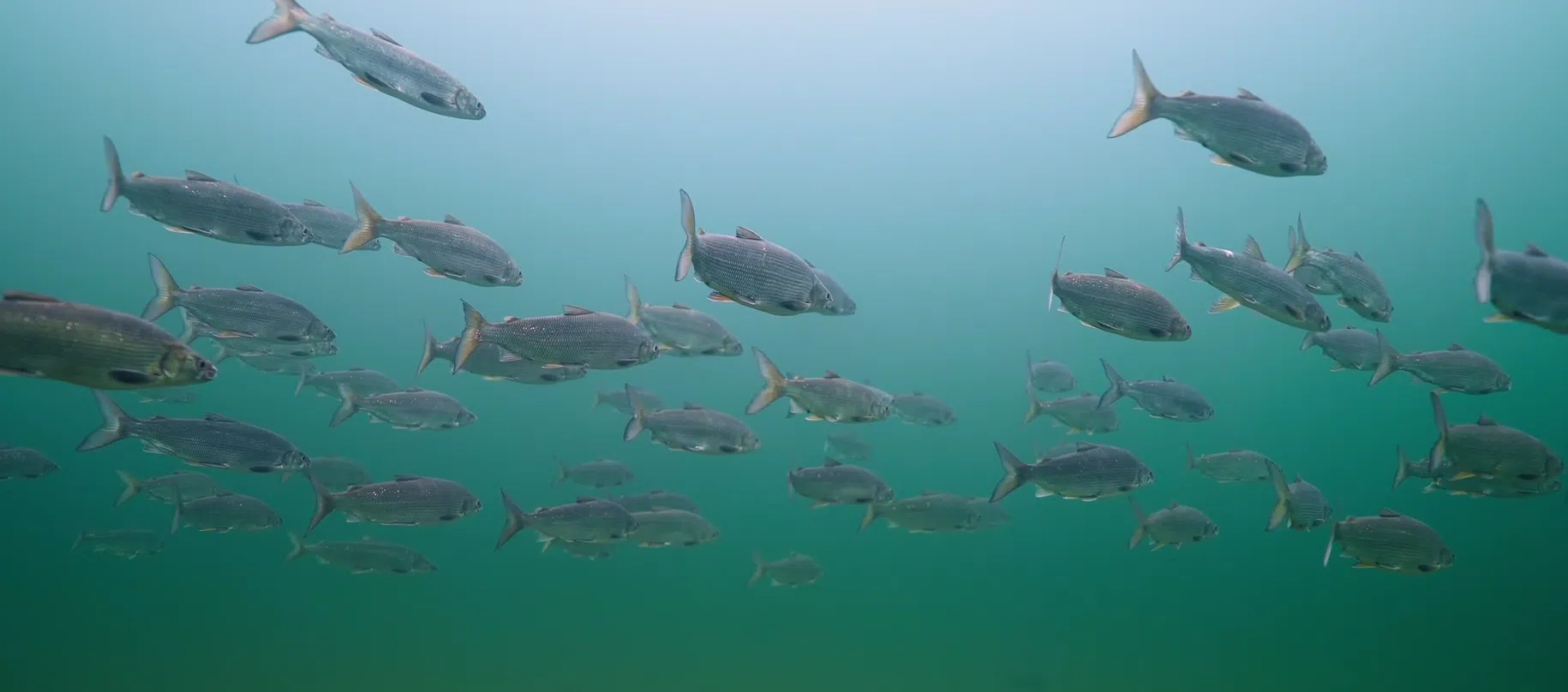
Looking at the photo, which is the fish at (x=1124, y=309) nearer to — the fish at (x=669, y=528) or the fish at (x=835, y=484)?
the fish at (x=835, y=484)

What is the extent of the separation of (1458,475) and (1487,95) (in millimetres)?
23480

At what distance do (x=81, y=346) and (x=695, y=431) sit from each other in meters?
3.53

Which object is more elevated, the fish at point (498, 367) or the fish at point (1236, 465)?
the fish at point (498, 367)

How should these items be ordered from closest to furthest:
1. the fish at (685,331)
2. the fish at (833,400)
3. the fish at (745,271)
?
the fish at (745,271) < the fish at (833,400) < the fish at (685,331)

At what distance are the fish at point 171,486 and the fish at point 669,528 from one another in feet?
15.2

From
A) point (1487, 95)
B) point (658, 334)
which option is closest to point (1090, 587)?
point (1487, 95)

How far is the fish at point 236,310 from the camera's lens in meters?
4.73

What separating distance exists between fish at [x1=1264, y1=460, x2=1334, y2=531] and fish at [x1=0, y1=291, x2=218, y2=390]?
6689mm

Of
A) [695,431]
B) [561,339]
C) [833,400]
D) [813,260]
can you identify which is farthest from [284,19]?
[813,260]

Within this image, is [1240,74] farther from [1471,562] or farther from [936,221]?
[1471,562]

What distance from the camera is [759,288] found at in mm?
3486

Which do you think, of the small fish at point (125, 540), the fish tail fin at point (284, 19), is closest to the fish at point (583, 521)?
the fish tail fin at point (284, 19)

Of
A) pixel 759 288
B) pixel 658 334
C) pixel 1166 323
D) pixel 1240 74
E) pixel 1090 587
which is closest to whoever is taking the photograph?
pixel 759 288

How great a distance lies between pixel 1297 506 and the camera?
18.8ft
